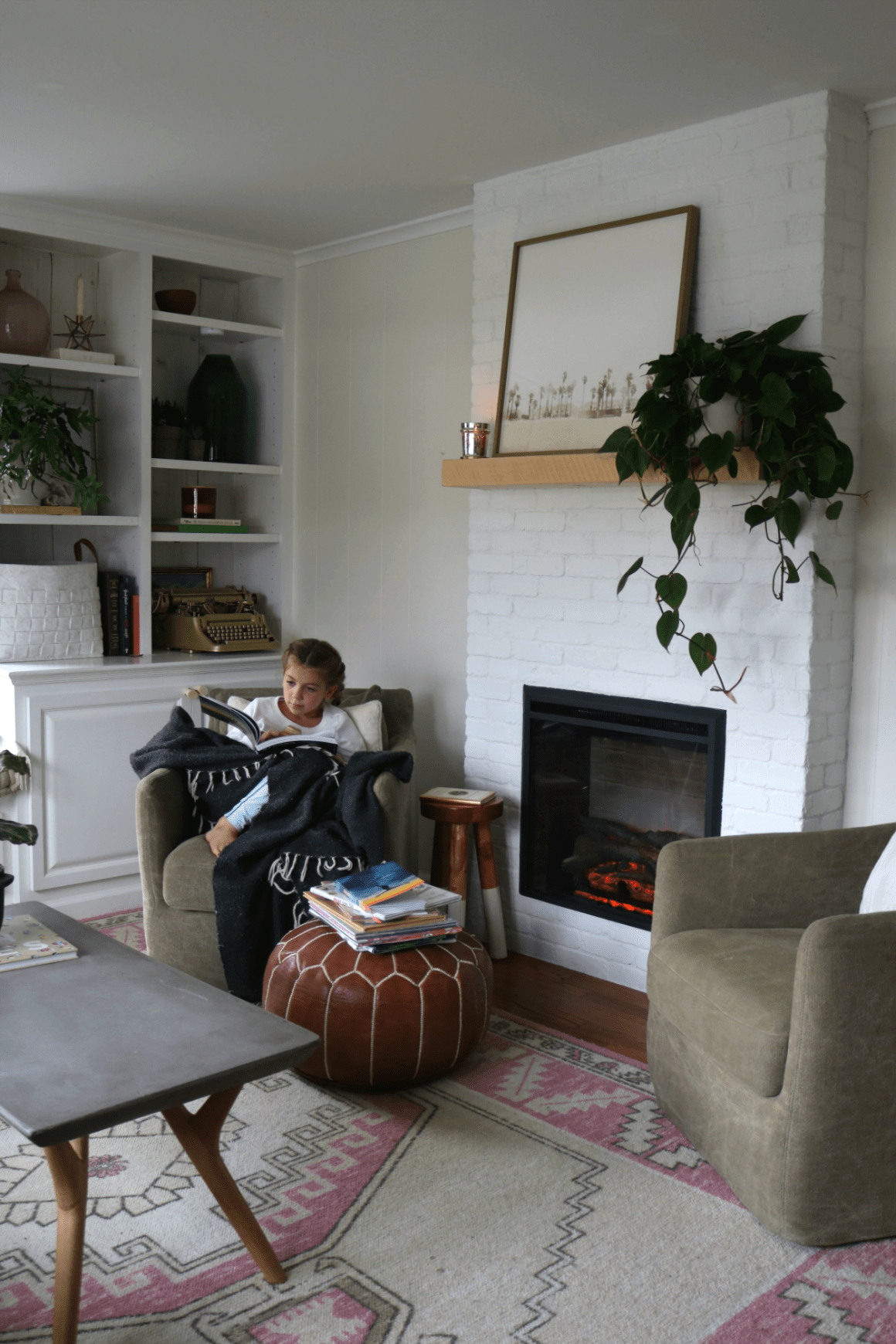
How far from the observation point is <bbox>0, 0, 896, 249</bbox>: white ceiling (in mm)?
2525

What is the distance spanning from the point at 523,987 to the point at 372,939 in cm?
93

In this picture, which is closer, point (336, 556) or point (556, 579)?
point (556, 579)

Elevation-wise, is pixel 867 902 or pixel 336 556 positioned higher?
pixel 336 556

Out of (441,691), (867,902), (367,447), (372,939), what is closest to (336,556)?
(367,447)

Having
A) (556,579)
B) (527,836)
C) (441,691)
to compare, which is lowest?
(527,836)

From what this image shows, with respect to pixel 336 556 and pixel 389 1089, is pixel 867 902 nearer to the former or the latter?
Answer: pixel 389 1089

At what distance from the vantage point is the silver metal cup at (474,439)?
370 centimetres

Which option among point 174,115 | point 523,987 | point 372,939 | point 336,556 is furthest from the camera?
point 336,556

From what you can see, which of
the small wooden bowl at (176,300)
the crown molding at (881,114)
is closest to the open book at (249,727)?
the small wooden bowl at (176,300)

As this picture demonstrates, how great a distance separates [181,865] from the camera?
128 inches

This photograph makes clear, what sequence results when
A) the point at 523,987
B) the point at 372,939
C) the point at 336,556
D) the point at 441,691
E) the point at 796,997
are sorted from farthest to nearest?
1. the point at 336,556
2. the point at 441,691
3. the point at 523,987
4. the point at 372,939
5. the point at 796,997

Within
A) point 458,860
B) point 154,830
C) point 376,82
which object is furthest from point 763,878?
point 376,82

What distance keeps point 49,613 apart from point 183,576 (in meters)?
0.77

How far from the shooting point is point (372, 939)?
8.93 feet
